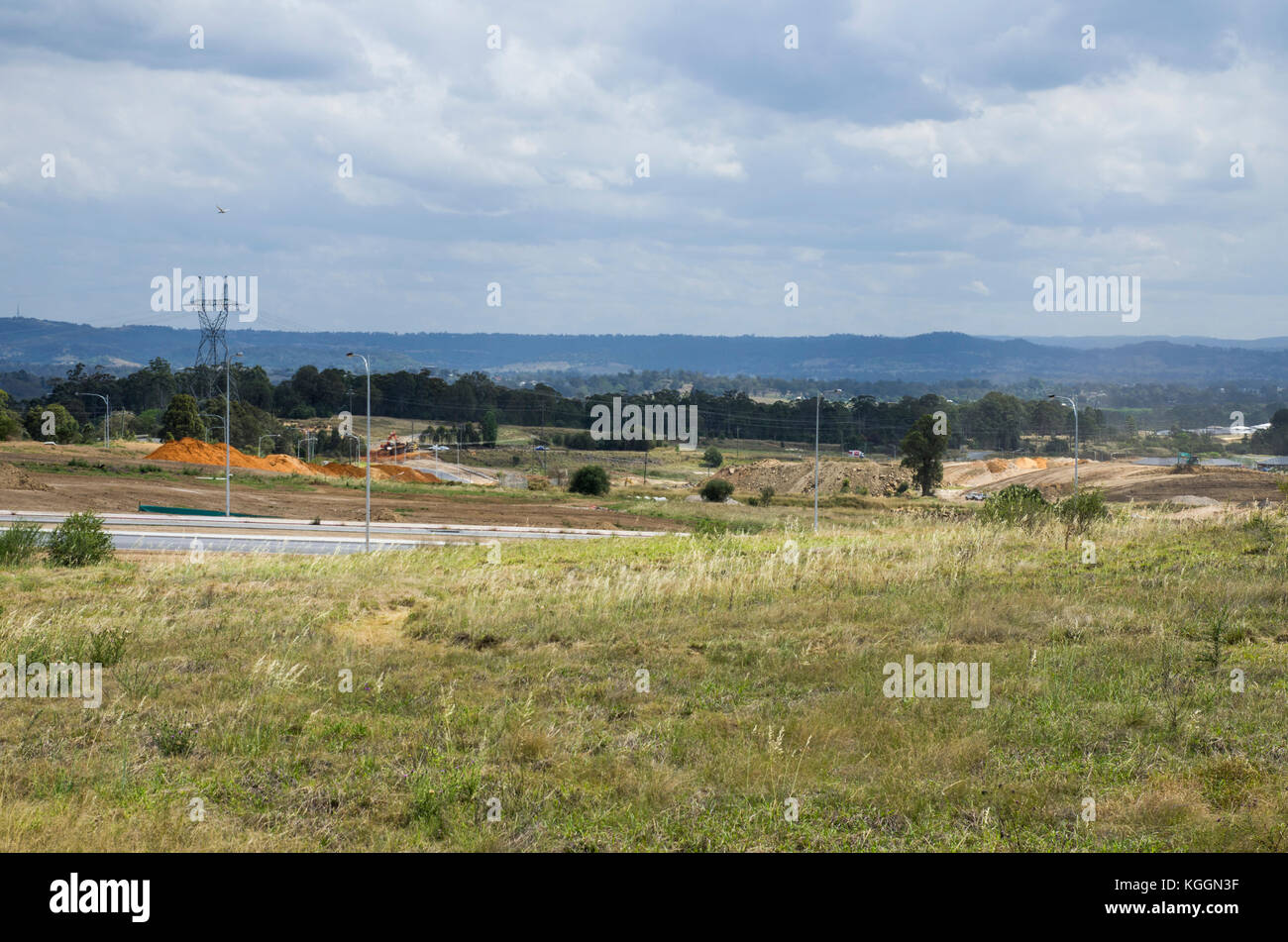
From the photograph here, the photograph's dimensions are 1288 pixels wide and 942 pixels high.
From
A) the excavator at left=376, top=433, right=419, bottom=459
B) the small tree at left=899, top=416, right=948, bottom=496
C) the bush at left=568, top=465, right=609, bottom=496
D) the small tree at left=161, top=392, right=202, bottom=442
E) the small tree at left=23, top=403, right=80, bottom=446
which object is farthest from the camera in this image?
the excavator at left=376, top=433, right=419, bottom=459

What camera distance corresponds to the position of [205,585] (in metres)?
19.8

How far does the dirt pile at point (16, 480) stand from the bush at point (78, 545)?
26.3 metres

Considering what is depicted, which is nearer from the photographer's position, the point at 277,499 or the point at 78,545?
the point at 78,545

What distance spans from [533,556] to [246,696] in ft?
54.4

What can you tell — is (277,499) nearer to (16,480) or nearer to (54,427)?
(16,480)

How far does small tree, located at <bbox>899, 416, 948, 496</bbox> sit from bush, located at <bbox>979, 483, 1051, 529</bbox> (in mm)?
49380

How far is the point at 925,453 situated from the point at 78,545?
231 ft

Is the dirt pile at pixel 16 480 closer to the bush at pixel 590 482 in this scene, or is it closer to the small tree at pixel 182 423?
the bush at pixel 590 482

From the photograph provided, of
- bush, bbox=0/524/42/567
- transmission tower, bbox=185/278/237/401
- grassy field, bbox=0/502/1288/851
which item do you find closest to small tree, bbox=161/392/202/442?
transmission tower, bbox=185/278/237/401

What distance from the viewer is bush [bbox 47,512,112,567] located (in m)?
24.4

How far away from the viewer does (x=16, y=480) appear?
4894 centimetres

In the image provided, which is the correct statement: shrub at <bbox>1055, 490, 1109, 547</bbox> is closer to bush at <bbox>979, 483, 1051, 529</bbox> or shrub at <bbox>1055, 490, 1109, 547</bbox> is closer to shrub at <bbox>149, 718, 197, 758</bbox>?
bush at <bbox>979, 483, 1051, 529</bbox>

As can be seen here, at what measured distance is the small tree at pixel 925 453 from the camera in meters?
82.9

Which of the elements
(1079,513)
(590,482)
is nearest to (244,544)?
(1079,513)
